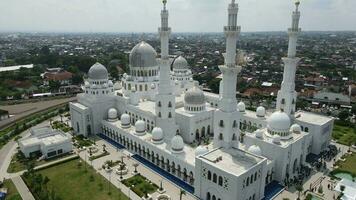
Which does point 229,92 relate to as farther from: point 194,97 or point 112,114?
point 112,114

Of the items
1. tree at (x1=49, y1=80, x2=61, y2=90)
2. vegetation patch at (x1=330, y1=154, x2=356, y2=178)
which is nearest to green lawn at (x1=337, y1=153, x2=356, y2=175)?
vegetation patch at (x1=330, y1=154, x2=356, y2=178)

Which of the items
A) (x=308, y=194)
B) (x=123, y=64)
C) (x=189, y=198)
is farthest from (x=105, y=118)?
(x=123, y=64)

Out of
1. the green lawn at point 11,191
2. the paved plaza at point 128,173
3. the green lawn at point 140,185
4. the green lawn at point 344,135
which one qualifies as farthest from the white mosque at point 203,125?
the green lawn at point 11,191

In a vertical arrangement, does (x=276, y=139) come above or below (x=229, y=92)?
below

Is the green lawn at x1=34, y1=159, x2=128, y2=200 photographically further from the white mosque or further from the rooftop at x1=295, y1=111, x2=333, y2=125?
the rooftop at x1=295, y1=111, x2=333, y2=125

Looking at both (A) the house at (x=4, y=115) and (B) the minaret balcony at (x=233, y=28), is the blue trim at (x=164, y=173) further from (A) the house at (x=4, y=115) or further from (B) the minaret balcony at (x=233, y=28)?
(A) the house at (x=4, y=115)

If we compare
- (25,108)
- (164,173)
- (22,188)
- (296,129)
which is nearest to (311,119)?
(296,129)

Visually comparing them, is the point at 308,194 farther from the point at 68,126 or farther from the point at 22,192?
the point at 68,126
